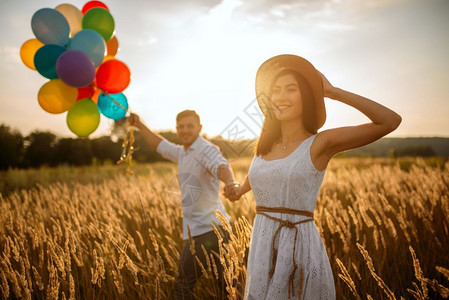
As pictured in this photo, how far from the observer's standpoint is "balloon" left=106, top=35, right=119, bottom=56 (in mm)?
3305

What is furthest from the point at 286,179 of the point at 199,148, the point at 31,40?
the point at 31,40

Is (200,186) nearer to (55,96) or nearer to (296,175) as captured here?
(296,175)

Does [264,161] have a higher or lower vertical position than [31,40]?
lower

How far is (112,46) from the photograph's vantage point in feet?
10.9

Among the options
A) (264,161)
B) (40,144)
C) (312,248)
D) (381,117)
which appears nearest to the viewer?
(381,117)

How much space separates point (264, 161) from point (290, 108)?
0.37 meters

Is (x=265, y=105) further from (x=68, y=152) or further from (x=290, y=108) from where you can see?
(x=68, y=152)

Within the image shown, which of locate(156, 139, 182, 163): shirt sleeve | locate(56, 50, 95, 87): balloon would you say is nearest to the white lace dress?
locate(156, 139, 182, 163): shirt sleeve

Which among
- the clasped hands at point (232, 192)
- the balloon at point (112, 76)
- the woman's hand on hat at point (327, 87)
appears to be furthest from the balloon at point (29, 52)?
the woman's hand on hat at point (327, 87)

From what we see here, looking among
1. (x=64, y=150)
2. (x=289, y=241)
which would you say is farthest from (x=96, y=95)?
(x=64, y=150)

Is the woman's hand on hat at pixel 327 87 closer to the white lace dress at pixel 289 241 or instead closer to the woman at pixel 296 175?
the woman at pixel 296 175

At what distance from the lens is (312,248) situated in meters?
1.51

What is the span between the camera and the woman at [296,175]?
57.6 inches

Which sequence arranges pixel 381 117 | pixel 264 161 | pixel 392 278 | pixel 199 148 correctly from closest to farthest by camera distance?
pixel 381 117 → pixel 264 161 → pixel 392 278 → pixel 199 148
